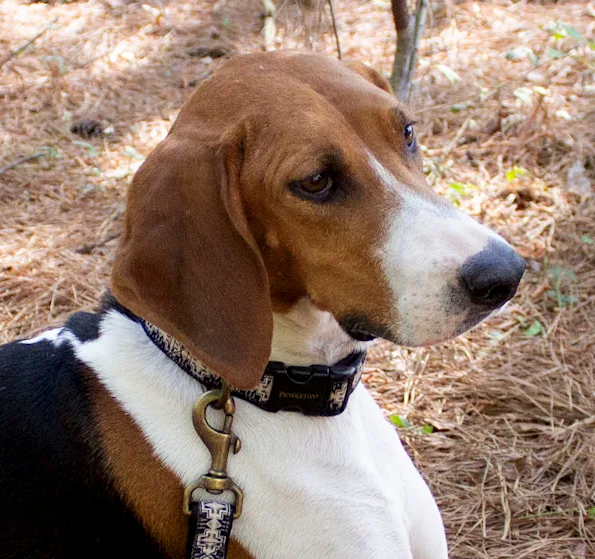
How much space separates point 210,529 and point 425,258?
1.04 metres

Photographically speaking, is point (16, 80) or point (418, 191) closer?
point (418, 191)

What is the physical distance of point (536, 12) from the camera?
8.12 m

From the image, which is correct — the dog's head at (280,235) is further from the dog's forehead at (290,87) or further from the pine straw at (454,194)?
the pine straw at (454,194)

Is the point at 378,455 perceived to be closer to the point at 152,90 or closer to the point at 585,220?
the point at 585,220

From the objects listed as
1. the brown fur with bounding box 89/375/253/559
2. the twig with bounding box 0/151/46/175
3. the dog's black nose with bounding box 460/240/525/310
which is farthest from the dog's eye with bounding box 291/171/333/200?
the twig with bounding box 0/151/46/175

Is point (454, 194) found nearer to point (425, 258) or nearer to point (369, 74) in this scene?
point (369, 74)

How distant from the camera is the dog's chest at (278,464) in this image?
8.01 ft

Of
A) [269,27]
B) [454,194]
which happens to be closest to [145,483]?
[454,194]

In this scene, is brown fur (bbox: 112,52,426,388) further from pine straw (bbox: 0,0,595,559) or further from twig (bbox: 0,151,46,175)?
twig (bbox: 0,151,46,175)

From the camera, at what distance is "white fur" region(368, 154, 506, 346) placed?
222 cm

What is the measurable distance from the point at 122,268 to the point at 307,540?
3.38 ft

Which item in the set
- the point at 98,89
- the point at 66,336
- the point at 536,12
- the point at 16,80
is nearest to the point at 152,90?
the point at 98,89

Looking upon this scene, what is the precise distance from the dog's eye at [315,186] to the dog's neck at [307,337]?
0.35m

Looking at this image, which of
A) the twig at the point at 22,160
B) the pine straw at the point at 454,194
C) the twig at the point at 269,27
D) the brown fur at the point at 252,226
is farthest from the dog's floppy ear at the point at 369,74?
the twig at the point at 269,27
